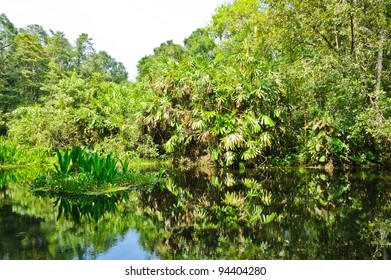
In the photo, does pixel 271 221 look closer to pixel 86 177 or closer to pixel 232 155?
pixel 86 177

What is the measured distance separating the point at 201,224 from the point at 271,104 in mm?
8944

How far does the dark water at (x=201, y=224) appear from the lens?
3.24 metres

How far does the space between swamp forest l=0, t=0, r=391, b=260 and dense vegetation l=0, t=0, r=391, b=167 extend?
0.18ft

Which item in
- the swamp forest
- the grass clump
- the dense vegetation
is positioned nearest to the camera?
the swamp forest

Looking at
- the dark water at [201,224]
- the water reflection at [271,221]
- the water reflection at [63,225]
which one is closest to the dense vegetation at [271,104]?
the water reflection at [271,221]

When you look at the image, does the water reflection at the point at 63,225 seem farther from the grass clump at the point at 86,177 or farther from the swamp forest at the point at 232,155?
the grass clump at the point at 86,177

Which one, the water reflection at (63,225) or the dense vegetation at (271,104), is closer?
the water reflection at (63,225)

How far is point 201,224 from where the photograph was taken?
4.27m

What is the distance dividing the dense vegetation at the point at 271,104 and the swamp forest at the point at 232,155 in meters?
0.05

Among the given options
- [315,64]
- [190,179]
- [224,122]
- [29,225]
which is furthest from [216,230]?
[315,64]

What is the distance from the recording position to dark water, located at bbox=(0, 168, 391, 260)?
10.6 ft

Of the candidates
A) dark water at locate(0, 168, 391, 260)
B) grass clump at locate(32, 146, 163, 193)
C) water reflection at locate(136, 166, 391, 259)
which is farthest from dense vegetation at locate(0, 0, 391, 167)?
grass clump at locate(32, 146, 163, 193)

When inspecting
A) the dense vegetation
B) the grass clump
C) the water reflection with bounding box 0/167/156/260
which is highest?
the dense vegetation

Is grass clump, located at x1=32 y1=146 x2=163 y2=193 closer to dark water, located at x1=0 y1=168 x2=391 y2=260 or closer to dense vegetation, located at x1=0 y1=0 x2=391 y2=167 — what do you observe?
dark water, located at x1=0 y1=168 x2=391 y2=260
